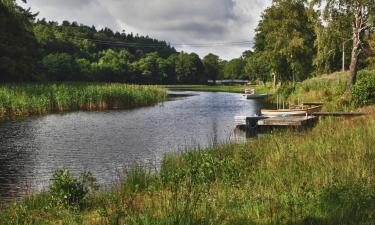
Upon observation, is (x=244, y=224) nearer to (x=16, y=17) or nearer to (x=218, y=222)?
(x=218, y=222)

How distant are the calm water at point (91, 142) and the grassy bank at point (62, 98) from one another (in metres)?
3.35

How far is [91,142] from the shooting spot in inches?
974

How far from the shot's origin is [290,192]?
884cm

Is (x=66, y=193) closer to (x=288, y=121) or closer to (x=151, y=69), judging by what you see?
(x=288, y=121)

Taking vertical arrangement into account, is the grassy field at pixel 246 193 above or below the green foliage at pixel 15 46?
below

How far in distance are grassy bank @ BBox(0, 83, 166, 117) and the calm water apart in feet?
11.0

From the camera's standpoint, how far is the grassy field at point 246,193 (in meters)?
7.35

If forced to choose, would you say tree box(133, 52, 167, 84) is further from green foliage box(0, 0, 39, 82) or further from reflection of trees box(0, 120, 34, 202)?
reflection of trees box(0, 120, 34, 202)

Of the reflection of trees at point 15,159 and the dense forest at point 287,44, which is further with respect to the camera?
the dense forest at point 287,44

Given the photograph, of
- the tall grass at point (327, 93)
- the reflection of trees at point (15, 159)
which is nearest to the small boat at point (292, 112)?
the tall grass at point (327, 93)

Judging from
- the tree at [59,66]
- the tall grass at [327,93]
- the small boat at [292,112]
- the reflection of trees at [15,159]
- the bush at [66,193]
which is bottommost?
the reflection of trees at [15,159]

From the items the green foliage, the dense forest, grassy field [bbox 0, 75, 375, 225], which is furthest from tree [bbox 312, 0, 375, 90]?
the green foliage

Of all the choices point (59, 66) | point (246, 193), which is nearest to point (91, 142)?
point (246, 193)

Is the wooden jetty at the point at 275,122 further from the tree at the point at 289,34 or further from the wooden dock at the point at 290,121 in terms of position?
the tree at the point at 289,34
